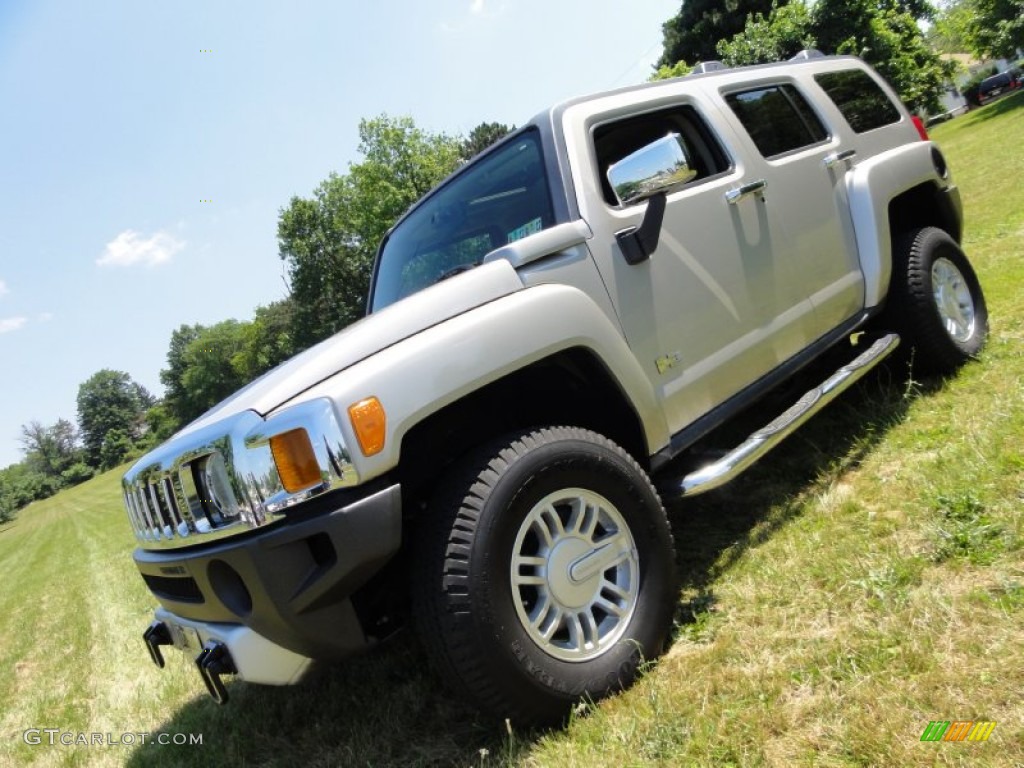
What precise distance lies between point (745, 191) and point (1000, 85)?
163ft

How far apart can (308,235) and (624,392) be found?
2102 inches

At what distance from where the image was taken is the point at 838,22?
90.7 feet

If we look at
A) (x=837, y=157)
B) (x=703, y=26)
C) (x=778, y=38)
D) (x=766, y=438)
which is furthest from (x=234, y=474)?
(x=703, y=26)

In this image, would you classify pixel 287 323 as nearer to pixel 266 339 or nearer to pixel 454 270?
pixel 266 339

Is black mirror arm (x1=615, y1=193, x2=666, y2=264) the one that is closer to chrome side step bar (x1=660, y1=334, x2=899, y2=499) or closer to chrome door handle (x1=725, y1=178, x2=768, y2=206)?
chrome door handle (x1=725, y1=178, x2=768, y2=206)

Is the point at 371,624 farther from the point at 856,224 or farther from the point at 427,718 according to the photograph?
the point at 856,224

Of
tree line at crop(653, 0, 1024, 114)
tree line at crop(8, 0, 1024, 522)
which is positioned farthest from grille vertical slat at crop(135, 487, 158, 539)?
tree line at crop(653, 0, 1024, 114)

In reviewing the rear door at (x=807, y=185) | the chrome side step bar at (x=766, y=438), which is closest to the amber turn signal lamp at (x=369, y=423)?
the chrome side step bar at (x=766, y=438)

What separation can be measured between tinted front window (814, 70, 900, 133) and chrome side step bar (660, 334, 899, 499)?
1415 mm

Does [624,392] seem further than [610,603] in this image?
Yes

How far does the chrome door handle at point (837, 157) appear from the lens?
3.69 m

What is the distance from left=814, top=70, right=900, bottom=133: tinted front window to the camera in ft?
13.3

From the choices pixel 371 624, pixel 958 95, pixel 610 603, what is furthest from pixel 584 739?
pixel 958 95

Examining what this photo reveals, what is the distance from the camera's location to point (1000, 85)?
40.8 meters
